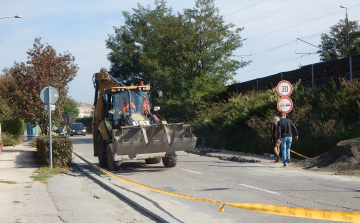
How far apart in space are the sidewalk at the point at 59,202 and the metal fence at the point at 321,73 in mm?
13105

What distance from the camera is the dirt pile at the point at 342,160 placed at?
10.9 metres

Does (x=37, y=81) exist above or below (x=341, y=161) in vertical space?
above

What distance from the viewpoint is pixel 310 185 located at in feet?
29.8

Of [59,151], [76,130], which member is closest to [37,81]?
[59,151]

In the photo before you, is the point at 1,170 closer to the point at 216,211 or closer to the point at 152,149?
the point at 152,149

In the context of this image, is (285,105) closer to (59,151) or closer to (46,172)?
(59,151)

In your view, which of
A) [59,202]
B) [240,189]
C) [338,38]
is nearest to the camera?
[59,202]

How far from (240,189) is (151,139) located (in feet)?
12.5

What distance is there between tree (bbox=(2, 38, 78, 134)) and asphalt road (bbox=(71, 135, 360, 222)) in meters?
9.10

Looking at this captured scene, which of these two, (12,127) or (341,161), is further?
(12,127)

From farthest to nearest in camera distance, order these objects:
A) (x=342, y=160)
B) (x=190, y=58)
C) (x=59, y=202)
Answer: (x=190, y=58)
(x=342, y=160)
(x=59, y=202)

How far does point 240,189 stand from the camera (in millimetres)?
8844

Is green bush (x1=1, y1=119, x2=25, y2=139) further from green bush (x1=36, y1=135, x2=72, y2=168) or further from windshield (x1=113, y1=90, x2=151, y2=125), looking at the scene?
windshield (x1=113, y1=90, x2=151, y2=125)

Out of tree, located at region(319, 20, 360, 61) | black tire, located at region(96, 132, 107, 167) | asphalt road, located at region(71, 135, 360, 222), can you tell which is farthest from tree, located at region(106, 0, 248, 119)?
tree, located at region(319, 20, 360, 61)
